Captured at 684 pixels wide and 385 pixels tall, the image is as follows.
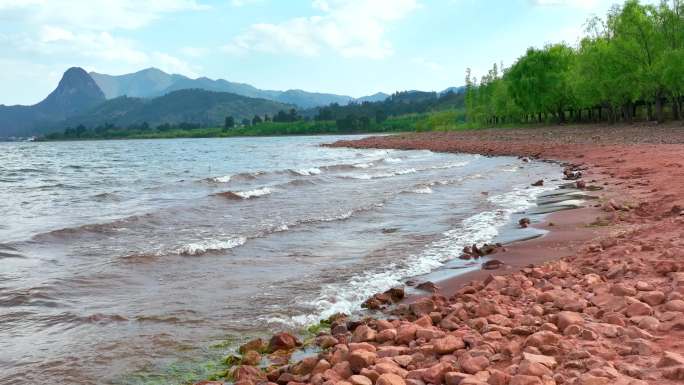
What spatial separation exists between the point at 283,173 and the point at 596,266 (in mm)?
29860

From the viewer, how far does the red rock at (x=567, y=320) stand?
5.54m

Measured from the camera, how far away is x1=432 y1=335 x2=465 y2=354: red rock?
5402 mm

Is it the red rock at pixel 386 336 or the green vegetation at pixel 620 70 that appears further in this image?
the green vegetation at pixel 620 70

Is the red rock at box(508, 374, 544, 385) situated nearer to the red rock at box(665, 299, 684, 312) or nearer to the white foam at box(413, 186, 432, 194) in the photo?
the red rock at box(665, 299, 684, 312)

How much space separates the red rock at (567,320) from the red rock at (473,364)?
1109mm

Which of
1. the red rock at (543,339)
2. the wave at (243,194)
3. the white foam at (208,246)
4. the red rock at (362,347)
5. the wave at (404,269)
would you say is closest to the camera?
the red rock at (543,339)

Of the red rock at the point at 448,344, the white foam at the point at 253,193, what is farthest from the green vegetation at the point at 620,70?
the red rock at the point at 448,344

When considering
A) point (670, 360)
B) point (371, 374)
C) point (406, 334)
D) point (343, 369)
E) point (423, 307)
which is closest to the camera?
point (670, 360)

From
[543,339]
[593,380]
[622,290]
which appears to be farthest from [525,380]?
[622,290]

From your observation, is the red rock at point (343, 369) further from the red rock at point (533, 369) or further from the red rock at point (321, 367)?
the red rock at point (533, 369)

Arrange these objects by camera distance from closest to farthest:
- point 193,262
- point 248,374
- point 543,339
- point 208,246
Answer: point 543,339
point 248,374
point 193,262
point 208,246

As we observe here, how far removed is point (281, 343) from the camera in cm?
651

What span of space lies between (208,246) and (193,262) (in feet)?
4.24

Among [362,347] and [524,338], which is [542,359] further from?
[362,347]
